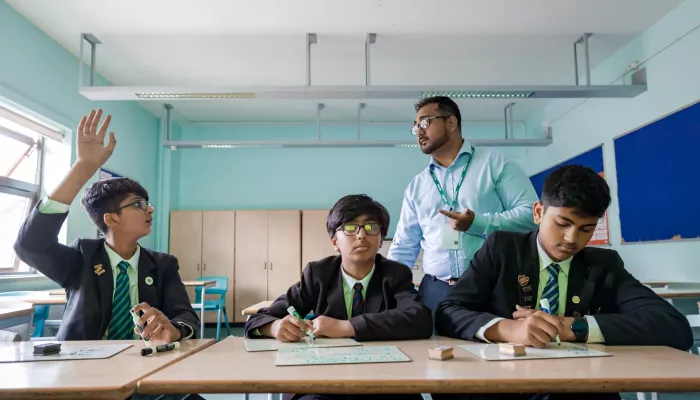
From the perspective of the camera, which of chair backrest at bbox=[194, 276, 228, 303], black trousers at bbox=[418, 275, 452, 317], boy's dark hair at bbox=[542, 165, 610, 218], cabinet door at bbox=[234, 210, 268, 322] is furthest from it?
cabinet door at bbox=[234, 210, 268, 322]

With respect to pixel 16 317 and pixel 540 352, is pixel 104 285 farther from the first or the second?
pixel 540 352

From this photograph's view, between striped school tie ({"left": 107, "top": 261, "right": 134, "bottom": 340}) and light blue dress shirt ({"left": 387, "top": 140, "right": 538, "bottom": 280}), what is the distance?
1.12 metres

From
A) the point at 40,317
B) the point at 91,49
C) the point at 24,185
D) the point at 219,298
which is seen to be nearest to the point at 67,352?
the point at 40,317

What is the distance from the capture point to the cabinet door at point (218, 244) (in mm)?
7387

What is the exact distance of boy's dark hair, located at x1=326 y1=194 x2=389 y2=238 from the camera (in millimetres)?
1789

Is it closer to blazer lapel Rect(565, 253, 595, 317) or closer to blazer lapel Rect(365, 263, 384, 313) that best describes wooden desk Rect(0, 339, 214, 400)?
blazer lapel Rect(365, 263, 384, 313)

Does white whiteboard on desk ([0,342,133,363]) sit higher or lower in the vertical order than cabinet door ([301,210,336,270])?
lower

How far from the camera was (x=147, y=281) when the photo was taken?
5.94 ft

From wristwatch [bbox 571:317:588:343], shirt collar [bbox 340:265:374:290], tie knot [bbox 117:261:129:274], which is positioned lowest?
wristwatch [bbox 571:317:588:343]

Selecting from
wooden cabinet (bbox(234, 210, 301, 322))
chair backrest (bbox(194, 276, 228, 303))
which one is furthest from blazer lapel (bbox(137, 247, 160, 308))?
wooden cabinet (bbox(234, 210, 301, 322))

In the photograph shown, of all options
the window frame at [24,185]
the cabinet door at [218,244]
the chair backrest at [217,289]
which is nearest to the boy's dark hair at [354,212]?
the window frame at [24,185]

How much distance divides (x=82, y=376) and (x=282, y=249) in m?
6.42

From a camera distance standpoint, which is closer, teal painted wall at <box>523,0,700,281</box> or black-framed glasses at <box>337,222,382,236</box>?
black-framed glasses at <box>337,222,382,236</box>

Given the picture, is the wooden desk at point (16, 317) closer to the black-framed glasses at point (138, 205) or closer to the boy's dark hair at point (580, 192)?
the black-framed glasses at point (138, 205)
